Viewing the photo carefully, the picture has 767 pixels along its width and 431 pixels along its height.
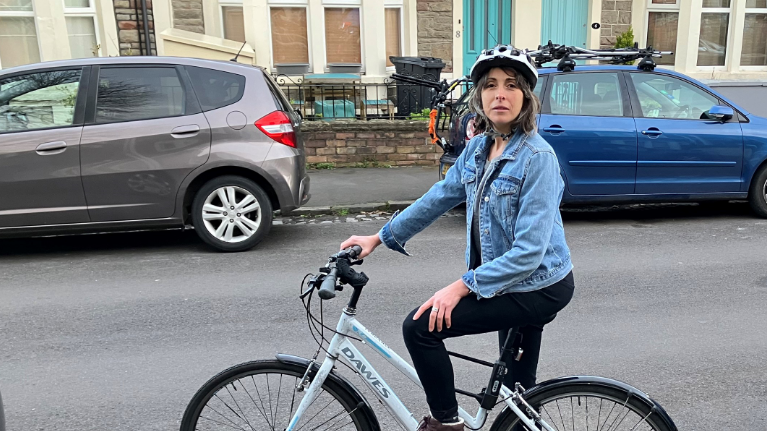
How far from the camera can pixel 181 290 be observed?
204 inches

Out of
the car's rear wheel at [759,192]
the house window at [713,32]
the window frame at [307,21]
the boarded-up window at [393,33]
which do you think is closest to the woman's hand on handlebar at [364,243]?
the car's rear wheel at [759,192]

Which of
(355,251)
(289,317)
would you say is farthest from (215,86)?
(355,251)

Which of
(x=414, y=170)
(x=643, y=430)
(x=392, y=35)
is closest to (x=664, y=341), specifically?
(x=643, y=430)

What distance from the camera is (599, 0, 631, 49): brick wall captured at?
13.7 m

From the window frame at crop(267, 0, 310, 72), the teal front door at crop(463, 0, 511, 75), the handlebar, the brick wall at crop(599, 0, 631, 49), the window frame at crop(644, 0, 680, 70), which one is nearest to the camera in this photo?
the handlebar

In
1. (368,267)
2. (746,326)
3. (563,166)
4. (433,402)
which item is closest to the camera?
(433,402)

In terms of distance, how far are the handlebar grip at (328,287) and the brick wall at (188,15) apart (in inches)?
438

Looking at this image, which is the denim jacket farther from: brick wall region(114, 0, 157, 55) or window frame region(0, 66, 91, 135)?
brick wall region(114, 0, 157, 55)

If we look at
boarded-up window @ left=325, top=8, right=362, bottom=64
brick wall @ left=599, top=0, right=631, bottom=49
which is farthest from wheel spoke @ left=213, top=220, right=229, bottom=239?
brick wall @ left=599, top=0, right=631, bottom=49

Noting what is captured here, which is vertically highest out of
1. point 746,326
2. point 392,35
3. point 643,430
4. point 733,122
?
point 392,35

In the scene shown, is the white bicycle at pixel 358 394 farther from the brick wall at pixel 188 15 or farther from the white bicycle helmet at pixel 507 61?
the brick wall at pixel 188 15

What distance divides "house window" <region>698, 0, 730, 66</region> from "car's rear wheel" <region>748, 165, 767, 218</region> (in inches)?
330

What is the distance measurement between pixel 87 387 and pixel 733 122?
6.94m

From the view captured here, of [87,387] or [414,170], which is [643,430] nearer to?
[87,387]
